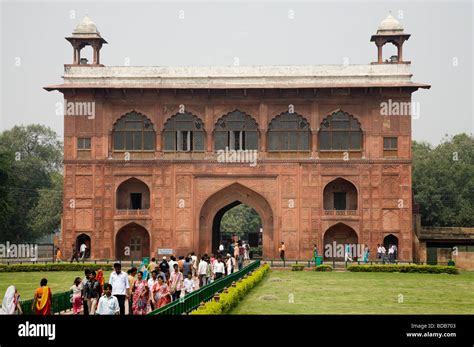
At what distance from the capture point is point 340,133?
35438 millimetres

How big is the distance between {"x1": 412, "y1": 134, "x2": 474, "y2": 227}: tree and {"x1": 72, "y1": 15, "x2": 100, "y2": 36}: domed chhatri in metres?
23.6

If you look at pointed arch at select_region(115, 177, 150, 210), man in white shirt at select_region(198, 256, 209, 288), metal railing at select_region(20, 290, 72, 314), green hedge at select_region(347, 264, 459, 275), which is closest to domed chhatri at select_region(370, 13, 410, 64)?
green hedge at select_region(347, 264, 459, 275)

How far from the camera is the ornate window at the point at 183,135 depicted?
117 ft

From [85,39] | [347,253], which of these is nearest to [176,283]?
[347,253]

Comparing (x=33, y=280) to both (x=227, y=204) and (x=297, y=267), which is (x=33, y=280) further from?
(x=227, y=204)

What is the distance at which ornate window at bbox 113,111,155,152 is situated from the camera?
118 feet

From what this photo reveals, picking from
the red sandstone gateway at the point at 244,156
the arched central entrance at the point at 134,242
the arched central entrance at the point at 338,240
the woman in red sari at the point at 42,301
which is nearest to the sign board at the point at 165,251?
the red sandstone gateway at the point at 244,156

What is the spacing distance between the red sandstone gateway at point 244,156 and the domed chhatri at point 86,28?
1.07ft

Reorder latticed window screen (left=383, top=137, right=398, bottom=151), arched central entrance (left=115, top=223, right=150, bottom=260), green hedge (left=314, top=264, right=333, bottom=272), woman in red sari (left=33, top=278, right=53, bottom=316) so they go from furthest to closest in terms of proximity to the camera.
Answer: arched central entrance (left=115, top=223, right=150, bottom=260) → latticed window screen (left=383, top=137, right=398, bottom=151) → green hedge (left=314, top=264, right=333, bottom=272) → woman in red sari (left=33, top=278, right=53, bottom=316)

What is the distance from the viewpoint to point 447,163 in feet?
169

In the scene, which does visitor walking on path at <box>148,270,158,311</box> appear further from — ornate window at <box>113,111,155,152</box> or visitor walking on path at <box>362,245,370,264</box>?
ornate window at <box>113,111,155,152</box>

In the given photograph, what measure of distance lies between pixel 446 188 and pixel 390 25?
1744 centimetres

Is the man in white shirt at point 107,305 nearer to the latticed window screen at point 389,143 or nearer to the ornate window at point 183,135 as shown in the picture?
the ornate window at point 183,135
